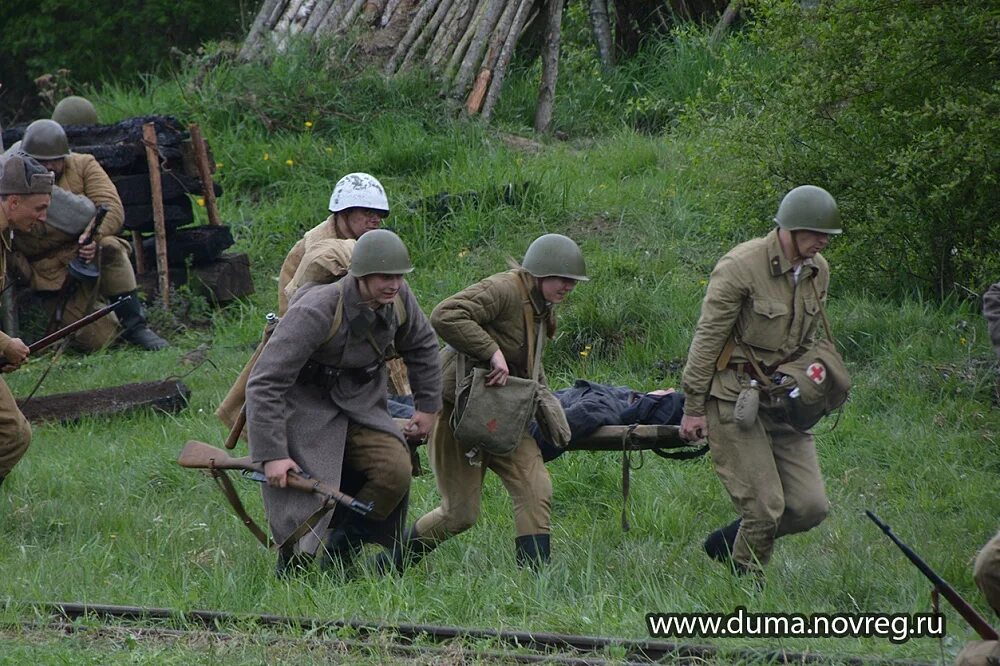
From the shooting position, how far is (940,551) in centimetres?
744

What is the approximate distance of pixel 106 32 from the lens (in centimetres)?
2280

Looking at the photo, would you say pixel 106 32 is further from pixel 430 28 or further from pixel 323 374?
pixel 323 374

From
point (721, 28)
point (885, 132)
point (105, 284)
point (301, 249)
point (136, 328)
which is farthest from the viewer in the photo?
point (721, 28)

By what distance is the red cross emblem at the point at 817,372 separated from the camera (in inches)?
262

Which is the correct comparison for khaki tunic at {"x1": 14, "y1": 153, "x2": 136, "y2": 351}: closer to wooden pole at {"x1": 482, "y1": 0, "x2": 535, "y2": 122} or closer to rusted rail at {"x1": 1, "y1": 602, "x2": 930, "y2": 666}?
wooden pole at {"x1": 482, "y1": 0, "x2": 535, "y2": 122}

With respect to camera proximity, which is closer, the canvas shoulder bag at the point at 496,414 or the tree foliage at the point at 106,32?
the canvas shoulder bag at the point at 496,414

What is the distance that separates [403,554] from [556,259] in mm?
1730

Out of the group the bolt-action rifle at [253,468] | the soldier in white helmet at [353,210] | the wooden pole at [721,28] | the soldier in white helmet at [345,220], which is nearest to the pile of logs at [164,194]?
the soldier in white helmet at [345,220]

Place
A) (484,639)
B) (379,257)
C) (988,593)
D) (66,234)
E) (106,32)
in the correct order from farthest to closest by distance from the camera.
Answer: (106,32), (66,234), (379,257), (484,639), (988,593)

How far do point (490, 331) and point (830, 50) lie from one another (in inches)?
185

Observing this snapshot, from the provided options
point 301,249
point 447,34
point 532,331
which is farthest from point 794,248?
point 447,34

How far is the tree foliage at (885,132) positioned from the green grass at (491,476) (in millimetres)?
467

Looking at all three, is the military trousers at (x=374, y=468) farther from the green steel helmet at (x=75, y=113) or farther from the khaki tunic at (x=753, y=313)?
the green steel helmet at (x=75, y=113)

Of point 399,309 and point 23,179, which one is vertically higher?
point 23,179
